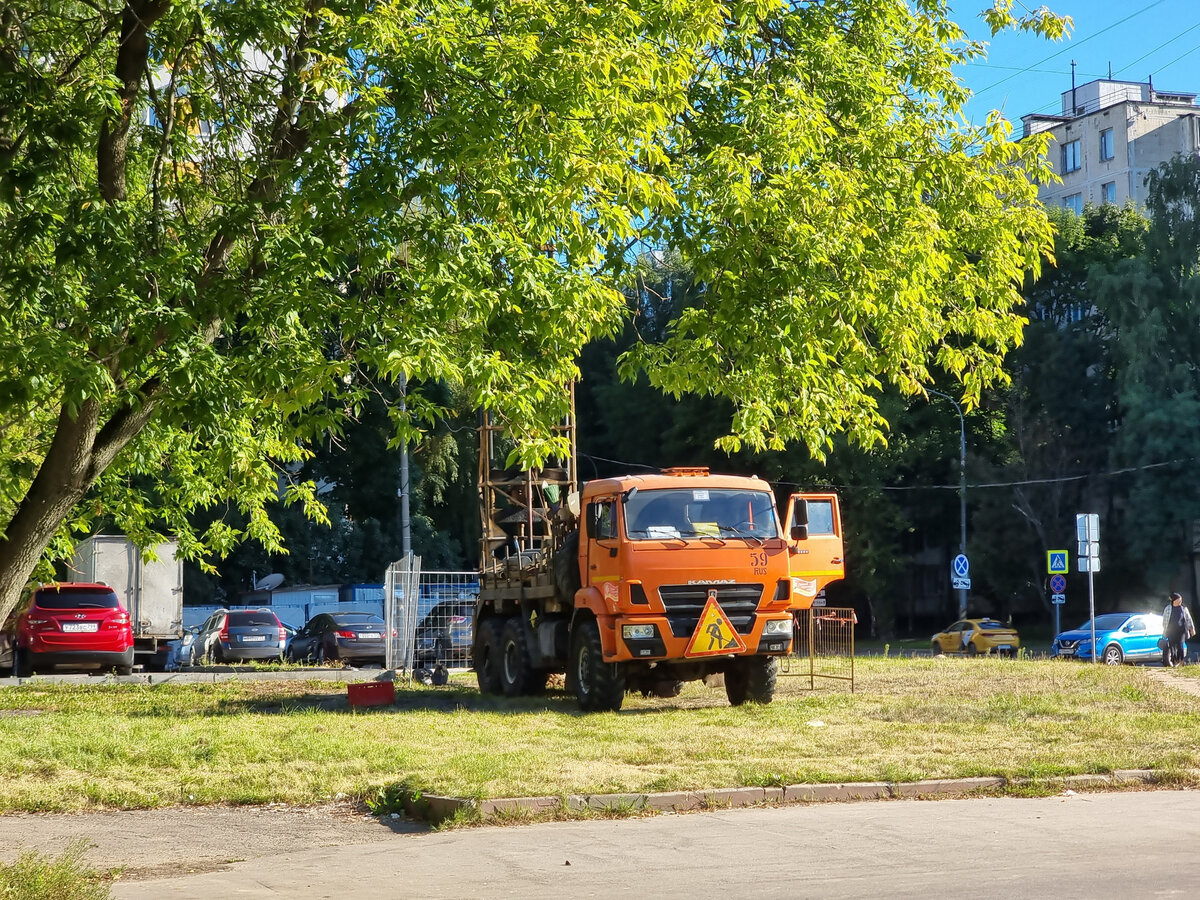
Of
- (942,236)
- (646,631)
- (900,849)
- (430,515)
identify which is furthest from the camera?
(430,515)

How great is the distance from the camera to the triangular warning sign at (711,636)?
16672 mm

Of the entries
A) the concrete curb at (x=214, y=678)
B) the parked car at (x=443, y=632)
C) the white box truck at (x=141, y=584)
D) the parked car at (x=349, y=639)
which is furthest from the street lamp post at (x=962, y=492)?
the concrete curb at (x=214, y=678)

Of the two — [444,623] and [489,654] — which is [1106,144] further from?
[489,654]

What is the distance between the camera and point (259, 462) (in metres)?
15.0

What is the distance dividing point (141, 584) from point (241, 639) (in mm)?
3737

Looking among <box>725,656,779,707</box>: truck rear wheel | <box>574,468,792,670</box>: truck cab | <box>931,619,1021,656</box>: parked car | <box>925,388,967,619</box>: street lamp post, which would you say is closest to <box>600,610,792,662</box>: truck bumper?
<box>574,468,792,670</box>: truck cab

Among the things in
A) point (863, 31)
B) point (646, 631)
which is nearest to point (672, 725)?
point (646, 631)

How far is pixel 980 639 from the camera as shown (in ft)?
139

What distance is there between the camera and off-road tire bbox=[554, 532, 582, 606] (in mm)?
18109

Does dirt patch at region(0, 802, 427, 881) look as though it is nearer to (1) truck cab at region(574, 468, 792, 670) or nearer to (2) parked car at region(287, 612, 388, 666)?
(1) truck cab at region(574, 468, 792, 670)

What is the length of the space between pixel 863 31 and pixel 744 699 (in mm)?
8638

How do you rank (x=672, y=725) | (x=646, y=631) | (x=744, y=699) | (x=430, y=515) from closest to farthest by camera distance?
(x=672, y=725)
(x=646, y=631)
(x=744, y=699)
(x=430, y=515)

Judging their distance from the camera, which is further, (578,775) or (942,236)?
(942,236)

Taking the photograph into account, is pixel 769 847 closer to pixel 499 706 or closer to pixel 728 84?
pixel 728 84
